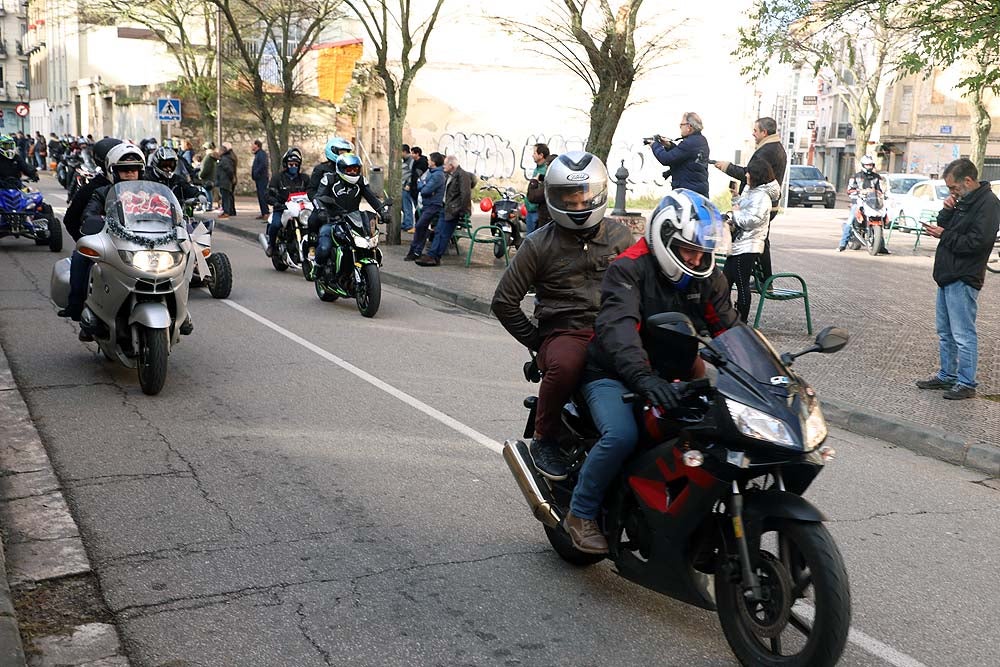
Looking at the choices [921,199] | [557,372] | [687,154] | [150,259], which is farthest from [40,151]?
[557,372]

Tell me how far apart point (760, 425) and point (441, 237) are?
13.9 meters

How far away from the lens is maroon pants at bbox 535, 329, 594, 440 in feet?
14.5

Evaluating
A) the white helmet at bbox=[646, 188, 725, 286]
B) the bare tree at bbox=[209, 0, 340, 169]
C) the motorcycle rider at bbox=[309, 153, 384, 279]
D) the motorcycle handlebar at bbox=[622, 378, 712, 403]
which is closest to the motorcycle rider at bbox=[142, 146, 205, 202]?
the motorcycle rider at bbox=[309, 153, 384, 279]

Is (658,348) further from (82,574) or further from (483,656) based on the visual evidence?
(82,574)

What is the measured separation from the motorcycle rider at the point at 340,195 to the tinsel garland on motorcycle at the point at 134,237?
4527mm

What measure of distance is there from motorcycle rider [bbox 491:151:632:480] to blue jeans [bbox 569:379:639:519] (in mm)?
251

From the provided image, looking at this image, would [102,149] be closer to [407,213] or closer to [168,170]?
[168,170]

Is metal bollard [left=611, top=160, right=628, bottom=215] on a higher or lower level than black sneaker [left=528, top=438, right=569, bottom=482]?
higher

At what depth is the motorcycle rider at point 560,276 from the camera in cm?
460

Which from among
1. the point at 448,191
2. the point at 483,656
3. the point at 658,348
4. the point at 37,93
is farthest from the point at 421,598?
the point at 37,93

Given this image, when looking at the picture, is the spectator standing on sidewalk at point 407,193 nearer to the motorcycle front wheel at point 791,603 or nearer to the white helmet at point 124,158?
the white helmet at point 124,158

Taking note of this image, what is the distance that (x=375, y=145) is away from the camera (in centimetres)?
3494

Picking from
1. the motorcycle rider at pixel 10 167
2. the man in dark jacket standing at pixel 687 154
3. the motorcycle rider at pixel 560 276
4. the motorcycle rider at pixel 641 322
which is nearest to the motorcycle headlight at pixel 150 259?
the motorcycle rider at pixel 560 276

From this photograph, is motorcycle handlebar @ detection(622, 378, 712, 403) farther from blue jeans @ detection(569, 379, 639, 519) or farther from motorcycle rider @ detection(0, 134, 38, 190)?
motorcycle rider @ detection(0, 134, 38, 190)
